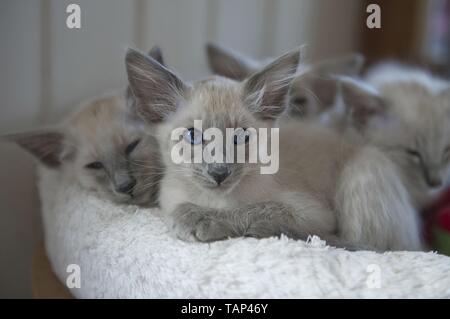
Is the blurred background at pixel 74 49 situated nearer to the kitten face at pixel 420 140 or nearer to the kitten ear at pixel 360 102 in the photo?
the kitten ear at pixel 360 102

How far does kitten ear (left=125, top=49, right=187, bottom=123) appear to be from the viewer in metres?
1.03

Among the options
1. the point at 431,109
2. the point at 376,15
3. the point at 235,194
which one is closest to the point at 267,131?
the point at 235,194

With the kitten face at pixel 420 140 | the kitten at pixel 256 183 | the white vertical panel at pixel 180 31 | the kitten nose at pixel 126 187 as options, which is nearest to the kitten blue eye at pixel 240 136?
the kitten at pixel 256 183

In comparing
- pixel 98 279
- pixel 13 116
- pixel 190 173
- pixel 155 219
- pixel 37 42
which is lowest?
pixel 98 279

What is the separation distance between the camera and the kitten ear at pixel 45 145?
124 centimetres

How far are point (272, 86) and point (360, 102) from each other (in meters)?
0.43

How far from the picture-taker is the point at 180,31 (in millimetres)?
1662

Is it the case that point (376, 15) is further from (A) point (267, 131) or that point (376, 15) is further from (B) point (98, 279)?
(B) point (98, 279)

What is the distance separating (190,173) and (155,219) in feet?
0.50

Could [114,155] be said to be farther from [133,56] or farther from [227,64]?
[227,64]

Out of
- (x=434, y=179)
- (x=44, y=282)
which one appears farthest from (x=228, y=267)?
(x=434, y=179)

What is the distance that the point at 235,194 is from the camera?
109 centimetres

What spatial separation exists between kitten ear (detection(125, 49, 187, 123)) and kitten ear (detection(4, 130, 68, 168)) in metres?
0.29

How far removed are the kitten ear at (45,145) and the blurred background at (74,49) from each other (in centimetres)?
17
